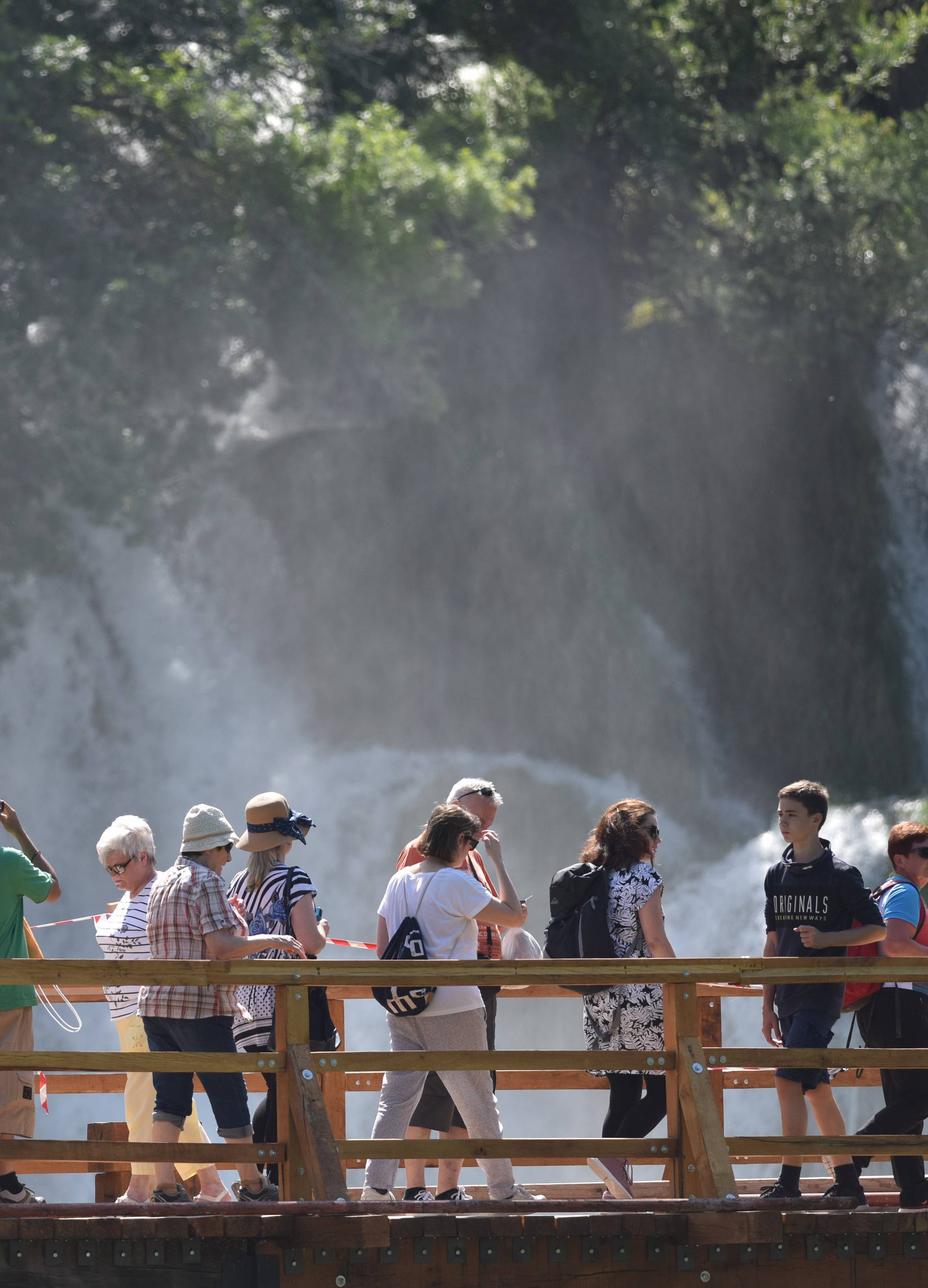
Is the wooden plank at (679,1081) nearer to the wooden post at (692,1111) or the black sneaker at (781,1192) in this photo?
the wooden post at (692,1111)

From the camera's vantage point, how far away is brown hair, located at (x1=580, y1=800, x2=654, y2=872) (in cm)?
611

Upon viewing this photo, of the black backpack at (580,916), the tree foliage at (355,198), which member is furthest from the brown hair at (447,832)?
the tree foliage at (355,198)

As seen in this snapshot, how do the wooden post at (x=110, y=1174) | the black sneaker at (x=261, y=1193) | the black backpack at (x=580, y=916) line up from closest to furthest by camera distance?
the black sneaker at (x=261, y=1193) < the black backpack at (x=580, y=916) < the wooden post at (x=110, y=1174)

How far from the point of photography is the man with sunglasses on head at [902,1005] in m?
5.89

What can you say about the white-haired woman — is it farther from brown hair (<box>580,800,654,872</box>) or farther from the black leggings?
brown hair (<box>580,800,654,872</box>)

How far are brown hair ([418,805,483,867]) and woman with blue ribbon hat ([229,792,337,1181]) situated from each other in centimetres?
50

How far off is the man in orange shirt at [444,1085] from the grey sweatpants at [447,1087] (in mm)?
211

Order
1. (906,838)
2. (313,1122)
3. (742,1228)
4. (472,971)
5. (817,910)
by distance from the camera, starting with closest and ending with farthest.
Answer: (742,1228), (313,1122), (472,971), (817,910), (906,838)

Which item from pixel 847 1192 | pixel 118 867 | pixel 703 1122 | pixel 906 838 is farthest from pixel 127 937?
pixel 906 838

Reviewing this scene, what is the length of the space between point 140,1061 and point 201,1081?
458 mm

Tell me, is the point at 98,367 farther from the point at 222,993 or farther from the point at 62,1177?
the point at 222,993

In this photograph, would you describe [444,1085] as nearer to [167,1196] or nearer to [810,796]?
[167,1196]

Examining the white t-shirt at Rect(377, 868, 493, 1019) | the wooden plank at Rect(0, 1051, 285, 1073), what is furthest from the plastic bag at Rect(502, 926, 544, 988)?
the wooden plank at Rect(0, 1051, 285, 1073)

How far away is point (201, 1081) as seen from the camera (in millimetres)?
5531
